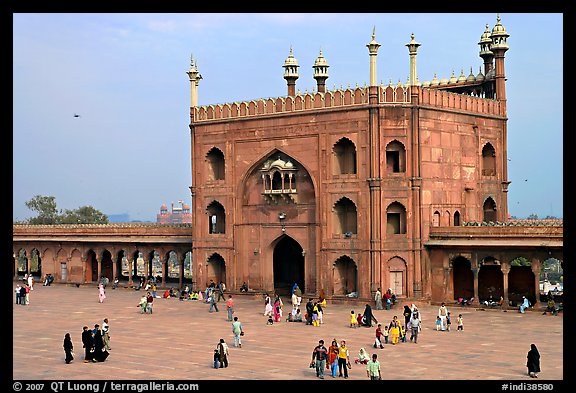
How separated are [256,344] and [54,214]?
76.9 meters

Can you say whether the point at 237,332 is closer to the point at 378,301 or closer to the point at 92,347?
the point at 92,347

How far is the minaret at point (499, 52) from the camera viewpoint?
1757 inches

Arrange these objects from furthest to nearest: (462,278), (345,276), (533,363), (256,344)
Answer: (345,276), (462,278), (256,344), (533,363)

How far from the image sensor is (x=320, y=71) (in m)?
50.2

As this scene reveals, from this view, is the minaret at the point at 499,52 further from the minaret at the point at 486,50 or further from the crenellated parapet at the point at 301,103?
the crenellated parapet at the point at 301,103

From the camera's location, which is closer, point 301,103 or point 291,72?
point 301,103

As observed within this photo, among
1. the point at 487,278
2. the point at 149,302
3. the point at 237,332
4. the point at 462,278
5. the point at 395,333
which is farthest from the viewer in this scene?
the point at 462,278

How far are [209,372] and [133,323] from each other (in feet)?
38.1

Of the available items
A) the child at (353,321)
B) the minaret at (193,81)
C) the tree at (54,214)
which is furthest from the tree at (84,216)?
the child at (353,321)

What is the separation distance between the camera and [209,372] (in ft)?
79.8

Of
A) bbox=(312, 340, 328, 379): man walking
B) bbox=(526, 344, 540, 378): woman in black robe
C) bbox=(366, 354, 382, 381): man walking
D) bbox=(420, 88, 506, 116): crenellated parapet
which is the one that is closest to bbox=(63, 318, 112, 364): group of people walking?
Result: bbox=(312, 340, 328, 379): man walking

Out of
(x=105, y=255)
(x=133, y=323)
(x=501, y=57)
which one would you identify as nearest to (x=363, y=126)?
(x=501, y=57)

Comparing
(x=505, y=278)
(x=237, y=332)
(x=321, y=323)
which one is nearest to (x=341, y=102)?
(x=505, y=278)

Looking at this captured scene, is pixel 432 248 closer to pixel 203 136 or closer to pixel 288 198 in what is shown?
pixel 288 198
